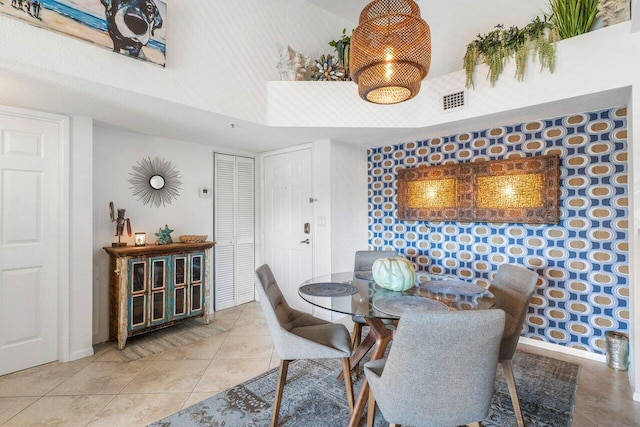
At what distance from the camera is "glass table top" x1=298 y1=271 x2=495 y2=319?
1.75 meters

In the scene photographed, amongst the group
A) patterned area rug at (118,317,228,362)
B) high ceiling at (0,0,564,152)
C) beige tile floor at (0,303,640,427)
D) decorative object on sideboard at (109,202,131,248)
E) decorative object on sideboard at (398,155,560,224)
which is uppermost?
high ceiling at (0,0,564,152)

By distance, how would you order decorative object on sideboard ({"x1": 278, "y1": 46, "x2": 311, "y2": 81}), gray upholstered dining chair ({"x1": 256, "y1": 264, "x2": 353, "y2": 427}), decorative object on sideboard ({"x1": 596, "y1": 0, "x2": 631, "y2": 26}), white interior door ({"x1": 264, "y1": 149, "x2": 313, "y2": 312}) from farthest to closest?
white interior door ({"x1": 264, "y1": 149, "x2": 313, "y2": 312}), decorative object on sideboard ({"x1": 278, "y1": 46, "x2": 311, "y2": 81}), decorative object on sideboard ({"x1": 596, "y1": 0, "x2": 631, "y2": 26}), gray upholstered dining chair ({"x1": 256, "y1": 264, "x2": 353, "y2": 427})

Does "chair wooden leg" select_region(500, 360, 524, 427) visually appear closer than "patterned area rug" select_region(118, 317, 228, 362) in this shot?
Yes

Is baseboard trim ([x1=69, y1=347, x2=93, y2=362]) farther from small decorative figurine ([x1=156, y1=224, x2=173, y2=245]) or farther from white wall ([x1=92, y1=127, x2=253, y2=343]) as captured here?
small decorative figurine ([x1=156, y1=224, x2=173, y2=245])

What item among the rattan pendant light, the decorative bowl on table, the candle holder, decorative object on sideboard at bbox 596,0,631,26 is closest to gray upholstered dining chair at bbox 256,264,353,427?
the rattan pendant light

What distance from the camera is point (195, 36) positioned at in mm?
2539

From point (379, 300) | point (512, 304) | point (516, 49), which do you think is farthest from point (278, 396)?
point (516, 49)

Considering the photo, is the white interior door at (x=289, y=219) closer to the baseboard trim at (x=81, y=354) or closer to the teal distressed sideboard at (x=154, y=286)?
the teal distressed sideboard at (x=154, y=286)

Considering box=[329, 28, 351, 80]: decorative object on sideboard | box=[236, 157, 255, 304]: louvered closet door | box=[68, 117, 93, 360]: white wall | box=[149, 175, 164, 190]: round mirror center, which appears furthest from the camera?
box=[236, 157, 255, 304]: louvered closet door

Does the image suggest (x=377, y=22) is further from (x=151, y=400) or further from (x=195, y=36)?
(x=151, y=400)

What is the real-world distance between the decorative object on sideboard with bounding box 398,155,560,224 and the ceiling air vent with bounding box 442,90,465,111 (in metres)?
0.73

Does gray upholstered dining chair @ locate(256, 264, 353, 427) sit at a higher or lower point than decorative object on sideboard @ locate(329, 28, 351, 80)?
lower

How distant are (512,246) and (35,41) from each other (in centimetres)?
406

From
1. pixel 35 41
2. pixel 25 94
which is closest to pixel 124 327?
pixel 25 94
